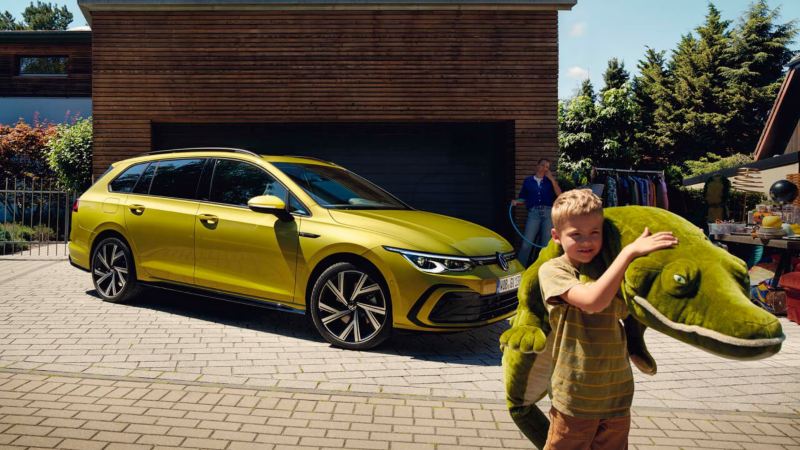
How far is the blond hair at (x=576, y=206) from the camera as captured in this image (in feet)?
7.51

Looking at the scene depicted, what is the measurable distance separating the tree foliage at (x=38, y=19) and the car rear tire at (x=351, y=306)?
245ft

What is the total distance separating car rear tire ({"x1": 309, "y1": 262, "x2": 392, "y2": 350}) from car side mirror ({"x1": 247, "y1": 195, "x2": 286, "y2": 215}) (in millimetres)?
741

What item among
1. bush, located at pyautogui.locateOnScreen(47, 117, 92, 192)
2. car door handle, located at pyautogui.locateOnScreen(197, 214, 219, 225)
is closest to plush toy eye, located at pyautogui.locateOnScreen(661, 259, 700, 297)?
car door handle, located at pyautogui.locateOnScreen(197, 214, 219, 225)

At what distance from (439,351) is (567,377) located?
3.57 m

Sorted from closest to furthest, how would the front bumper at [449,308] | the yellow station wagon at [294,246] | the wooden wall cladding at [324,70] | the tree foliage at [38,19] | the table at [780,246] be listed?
the front bumper at [449,308] < the yellow station wagon at [294,246] < the table at [780,246] < the wooden wall cladding at [324,70] < the tree foliage at [38,19]

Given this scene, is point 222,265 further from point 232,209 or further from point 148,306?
point 148,306

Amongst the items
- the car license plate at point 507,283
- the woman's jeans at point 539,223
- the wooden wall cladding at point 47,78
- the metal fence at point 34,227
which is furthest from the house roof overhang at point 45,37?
the car license plate at point 507,283

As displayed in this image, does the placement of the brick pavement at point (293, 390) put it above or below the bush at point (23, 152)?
below

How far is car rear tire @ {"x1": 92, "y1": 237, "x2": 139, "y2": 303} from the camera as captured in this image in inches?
292

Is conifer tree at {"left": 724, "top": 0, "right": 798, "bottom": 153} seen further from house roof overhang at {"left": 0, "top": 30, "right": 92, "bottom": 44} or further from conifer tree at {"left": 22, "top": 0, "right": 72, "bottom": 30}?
conifer tree at {"left": 22, "top": 0, "right": 72, "bottom": 30}

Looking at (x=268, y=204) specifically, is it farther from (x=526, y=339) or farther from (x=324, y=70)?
(x=324, y=70)

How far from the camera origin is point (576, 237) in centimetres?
233

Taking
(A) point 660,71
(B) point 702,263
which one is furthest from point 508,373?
(A) point 660,71

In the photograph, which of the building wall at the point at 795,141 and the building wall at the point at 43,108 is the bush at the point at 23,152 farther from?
the building wall at the point at 795,141
